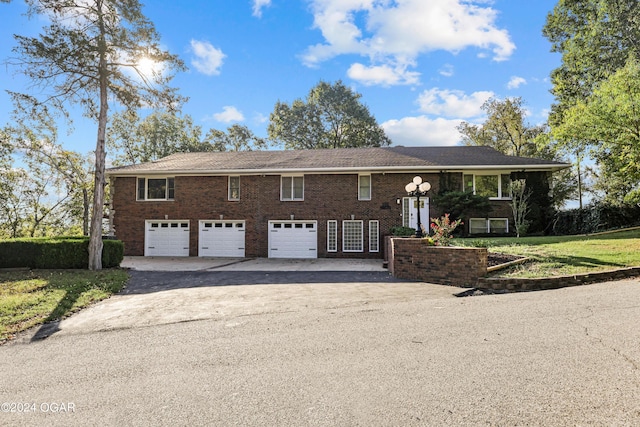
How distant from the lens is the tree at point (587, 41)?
19.6 m

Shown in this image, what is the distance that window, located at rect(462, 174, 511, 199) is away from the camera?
57.1 feet

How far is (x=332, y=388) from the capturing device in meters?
3.21

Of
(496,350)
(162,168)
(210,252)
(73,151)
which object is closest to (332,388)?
(496,350)

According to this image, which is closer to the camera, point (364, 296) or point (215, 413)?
point (215, 413)

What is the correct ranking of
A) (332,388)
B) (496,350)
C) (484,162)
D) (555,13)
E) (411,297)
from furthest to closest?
(555,13), (484,162), (411,297), (496,350), (332,388)

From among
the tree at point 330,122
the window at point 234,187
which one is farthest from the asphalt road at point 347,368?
the tree at point 330,122

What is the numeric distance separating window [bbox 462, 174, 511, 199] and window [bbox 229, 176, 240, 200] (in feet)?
38.7

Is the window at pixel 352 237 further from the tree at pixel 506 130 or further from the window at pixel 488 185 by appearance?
the tree at pixel 506 130

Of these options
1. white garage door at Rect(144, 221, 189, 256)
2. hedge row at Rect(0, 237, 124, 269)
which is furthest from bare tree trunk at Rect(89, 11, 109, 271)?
white garage door at Rect(144, 221, 189, 256)

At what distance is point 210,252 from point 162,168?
17.4 ft

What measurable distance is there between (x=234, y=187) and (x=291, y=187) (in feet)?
10.1

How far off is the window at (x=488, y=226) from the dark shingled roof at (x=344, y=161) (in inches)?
109

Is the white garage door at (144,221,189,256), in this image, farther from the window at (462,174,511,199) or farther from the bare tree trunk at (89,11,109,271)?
the window at (462,174,511,199)

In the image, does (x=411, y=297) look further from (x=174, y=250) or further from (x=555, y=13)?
(x=555, y=13)
